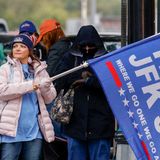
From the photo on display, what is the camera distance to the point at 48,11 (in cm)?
9575

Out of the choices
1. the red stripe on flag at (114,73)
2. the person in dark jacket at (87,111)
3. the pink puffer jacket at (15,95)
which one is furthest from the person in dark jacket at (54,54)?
the red stripe on flag at (114,73)

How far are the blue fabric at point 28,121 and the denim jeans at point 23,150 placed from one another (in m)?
0.06

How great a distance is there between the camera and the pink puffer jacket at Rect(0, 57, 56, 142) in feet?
25.1

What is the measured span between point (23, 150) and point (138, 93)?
1461 mm

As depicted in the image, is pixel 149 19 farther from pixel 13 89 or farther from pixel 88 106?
pixel 13 89

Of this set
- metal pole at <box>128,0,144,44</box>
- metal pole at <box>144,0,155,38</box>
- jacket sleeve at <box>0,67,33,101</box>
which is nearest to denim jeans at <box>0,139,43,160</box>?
jacket sleeve at <box>0,67,33,101</box>

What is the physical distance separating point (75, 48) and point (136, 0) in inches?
34.3

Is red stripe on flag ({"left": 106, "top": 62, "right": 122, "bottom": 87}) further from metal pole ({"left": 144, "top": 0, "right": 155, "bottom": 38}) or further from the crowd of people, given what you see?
metal pole ({"left": 144, "top": 0, "right": 155, "bottom": 38})

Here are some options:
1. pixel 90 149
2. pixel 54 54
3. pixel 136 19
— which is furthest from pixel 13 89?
pixel 136 19

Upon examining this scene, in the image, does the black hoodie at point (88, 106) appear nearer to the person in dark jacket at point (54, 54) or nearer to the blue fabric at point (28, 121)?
the person in dark jacket at point (54, 54)

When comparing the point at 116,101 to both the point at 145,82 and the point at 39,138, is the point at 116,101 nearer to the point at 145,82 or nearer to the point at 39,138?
the point at 145,82

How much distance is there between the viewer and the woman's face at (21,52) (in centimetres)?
788

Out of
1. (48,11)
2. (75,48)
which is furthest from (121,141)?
(48,11)

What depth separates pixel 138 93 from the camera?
705cm
